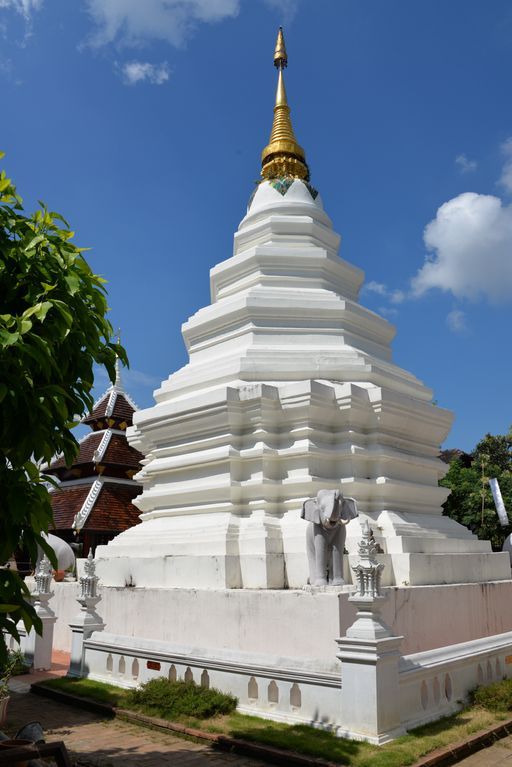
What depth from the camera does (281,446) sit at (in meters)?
11.4

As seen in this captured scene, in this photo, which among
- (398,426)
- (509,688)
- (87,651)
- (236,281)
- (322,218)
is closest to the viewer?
(509,688)

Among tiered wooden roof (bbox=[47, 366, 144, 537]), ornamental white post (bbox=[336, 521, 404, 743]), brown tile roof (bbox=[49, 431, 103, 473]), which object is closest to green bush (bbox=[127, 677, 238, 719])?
ornamental white post (bbox=[336, 521, 404, 743])

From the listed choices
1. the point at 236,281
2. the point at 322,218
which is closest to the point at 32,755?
the point at 236,281

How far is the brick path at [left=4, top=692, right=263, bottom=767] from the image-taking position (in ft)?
20.8

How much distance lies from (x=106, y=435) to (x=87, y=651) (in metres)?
15.8

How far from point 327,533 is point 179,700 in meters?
2.81

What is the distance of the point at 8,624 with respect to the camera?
413cm

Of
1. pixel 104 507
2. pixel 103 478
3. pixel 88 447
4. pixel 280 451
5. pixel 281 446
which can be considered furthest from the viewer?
pixel 88 447

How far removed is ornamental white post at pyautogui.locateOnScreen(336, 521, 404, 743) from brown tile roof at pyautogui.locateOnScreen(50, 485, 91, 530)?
17.1 metres

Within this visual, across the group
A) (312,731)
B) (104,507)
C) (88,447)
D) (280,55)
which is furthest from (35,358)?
(88,447)

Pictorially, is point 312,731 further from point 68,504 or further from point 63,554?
point 68,504

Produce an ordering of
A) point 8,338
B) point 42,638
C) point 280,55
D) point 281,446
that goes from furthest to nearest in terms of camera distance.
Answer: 1. point 280,55
2. point 281,446
3. point 42,638
4. point 8,338

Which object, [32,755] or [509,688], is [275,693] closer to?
[509,688]

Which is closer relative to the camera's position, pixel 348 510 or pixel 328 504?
pixel 328 504
